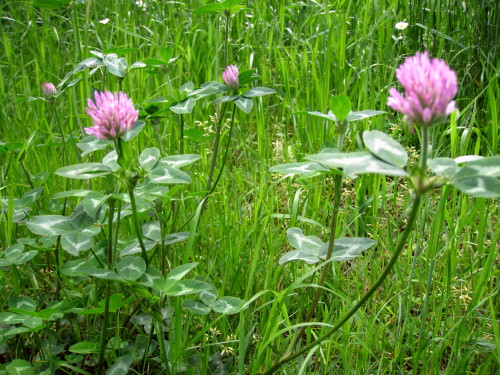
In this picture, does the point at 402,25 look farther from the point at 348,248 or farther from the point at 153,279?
the point at 153,279

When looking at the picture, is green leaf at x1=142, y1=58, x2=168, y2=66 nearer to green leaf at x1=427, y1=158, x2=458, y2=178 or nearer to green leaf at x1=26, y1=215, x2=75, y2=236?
green leaf at x1=26, y1=215, x2=75, y2=236

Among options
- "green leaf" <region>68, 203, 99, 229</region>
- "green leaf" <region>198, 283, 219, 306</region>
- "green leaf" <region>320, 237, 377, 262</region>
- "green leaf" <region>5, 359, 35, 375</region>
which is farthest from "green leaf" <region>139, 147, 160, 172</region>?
"green leaf" <region>5, 359, 35, 375</region>

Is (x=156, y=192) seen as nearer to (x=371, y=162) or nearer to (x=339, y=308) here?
(x=371, y=162)

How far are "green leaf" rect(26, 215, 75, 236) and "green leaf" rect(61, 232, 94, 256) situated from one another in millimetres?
16

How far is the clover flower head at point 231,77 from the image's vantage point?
1.51m

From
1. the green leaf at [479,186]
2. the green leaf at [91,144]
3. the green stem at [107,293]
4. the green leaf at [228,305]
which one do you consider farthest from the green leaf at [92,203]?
the green leaf at [479,186]

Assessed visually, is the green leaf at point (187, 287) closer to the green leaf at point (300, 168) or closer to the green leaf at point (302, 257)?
the green leaf at point (302, 257)

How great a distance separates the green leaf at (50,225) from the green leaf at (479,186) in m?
0.91

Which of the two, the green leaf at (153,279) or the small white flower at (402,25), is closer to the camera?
the green leaf at (153,279)

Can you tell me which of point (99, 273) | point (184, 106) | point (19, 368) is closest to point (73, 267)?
point (99, 273)

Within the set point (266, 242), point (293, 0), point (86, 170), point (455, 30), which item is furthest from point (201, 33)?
point (86, 170)

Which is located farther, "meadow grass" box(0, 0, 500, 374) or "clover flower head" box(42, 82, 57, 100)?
"clover flower head" box(42, 82, 57, 100)

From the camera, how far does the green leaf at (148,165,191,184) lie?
1100 millimetres

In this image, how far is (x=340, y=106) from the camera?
122 cm
